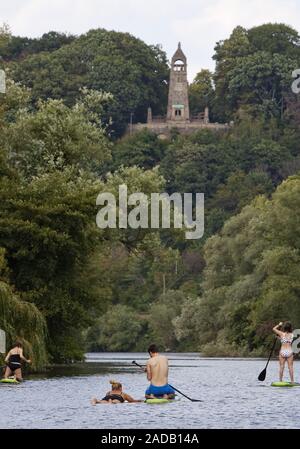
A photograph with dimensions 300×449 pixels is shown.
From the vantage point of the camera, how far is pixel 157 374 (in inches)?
1801

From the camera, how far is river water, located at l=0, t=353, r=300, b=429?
40.4 meters

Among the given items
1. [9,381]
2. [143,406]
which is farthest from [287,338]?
[9,381]

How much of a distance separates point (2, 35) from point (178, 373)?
707 inches

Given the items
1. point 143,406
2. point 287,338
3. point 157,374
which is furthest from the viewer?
point 287,338

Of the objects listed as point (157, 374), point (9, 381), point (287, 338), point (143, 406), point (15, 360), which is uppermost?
point (287, 338)

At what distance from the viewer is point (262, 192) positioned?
18325 centimetres

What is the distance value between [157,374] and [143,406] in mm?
914

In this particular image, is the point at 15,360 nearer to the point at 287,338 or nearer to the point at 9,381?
the point at 9,381

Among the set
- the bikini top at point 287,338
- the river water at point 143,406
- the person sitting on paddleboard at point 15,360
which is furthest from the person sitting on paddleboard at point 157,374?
the person sitting on paddleboard at point 15,360

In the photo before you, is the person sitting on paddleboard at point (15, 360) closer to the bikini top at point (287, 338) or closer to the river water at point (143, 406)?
the river water at point (143, 406)

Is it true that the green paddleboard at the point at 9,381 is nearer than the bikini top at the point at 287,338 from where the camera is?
No

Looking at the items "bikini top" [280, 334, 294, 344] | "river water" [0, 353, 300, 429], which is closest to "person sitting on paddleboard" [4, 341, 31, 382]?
"river water" [0, 353, 300, 429]

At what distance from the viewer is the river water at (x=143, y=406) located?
40.4 meters

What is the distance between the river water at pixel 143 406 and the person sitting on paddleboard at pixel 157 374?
1.26 feet
